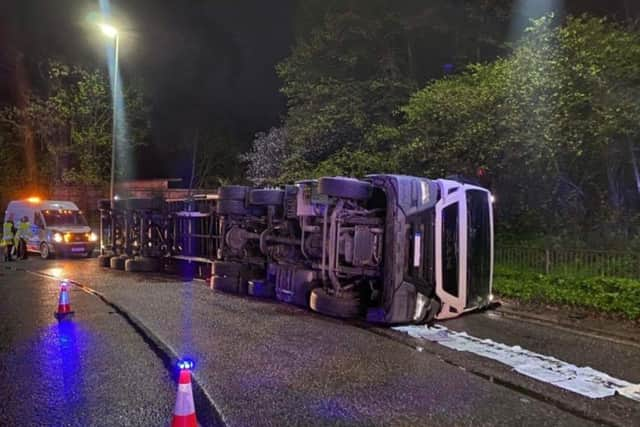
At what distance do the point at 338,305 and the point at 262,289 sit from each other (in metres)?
2.44

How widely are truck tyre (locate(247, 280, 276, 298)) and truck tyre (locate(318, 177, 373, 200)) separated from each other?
2867mm

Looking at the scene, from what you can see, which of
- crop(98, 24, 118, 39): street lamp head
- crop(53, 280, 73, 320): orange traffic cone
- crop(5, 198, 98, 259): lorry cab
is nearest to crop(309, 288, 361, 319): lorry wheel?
crop(53, 280, 73, 320): orange traffic cone

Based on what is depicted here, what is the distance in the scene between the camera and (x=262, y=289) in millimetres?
10211

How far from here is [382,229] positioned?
7.99 metres

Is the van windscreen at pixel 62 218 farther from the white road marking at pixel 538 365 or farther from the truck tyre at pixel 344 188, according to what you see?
the white road marking at pixel 538 365

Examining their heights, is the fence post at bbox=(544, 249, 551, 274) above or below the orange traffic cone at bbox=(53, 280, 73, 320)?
above

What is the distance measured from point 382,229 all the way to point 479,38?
11178 millimetres

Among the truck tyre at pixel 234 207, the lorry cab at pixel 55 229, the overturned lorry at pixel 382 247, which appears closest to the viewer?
the overturned lorry at pixel 382 247

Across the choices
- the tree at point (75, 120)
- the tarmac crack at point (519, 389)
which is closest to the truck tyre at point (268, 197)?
the tarmac crack at point (519, 389)

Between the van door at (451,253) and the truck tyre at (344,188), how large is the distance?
3.58 feet

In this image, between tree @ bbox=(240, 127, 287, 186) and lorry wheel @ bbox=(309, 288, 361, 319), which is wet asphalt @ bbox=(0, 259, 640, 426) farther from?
tree @ bbox=(240, 127, 287, 186)

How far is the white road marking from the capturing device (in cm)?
531

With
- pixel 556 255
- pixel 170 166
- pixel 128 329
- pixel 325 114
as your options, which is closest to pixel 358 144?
pixel 325 114

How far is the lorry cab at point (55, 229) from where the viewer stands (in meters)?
19.6
